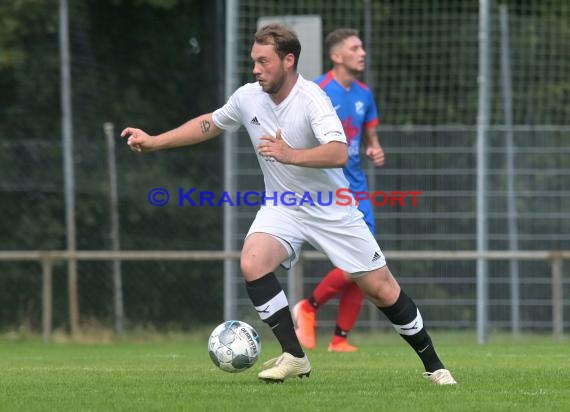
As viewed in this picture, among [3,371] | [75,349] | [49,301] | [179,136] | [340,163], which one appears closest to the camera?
[340,163]

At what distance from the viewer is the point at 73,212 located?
15188 millimetres

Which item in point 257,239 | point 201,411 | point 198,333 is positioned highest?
point 257,239

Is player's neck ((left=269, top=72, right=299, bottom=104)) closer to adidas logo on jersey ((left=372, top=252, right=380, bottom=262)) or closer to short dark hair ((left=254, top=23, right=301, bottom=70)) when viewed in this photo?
short dark hair ((left=254, top=23, right=301, bottom=70))

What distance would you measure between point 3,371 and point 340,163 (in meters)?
3.04

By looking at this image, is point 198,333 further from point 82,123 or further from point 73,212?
point 82,123

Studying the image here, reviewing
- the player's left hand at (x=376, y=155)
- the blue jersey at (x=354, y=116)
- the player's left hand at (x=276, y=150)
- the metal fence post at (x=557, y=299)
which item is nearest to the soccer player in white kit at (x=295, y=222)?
the player's left hand at (x=276, y=150)

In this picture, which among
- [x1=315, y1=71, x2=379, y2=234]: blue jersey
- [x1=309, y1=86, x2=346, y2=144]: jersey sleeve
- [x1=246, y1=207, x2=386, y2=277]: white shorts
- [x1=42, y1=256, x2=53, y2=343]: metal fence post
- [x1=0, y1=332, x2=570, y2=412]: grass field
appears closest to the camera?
[x1=0, y1=332, x2=570, y2=412]: grass field

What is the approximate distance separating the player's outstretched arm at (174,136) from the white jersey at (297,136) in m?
0.21

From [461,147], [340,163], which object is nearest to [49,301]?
[461,147]

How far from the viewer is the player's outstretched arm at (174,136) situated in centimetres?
798

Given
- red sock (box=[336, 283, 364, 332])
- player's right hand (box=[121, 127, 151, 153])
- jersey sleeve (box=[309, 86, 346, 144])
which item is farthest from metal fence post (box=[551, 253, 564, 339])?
player's right hand (box=[121, 127, 151, 153])

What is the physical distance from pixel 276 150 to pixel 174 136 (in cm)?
103

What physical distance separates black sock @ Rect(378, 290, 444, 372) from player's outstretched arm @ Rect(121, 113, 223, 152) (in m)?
1.46

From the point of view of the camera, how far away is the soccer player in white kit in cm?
769
